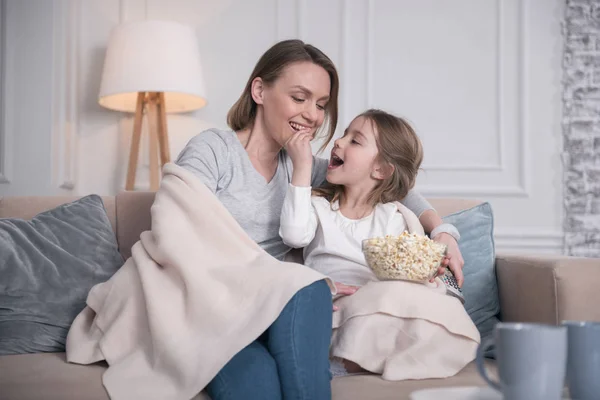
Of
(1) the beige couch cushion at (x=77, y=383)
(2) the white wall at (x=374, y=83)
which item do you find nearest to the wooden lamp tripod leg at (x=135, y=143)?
(2) the white wall at (x=374, y=83)

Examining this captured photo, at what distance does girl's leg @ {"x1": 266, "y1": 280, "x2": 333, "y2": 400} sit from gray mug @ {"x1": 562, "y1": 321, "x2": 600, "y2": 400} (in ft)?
1.68

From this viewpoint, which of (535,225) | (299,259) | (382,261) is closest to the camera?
(382,261)

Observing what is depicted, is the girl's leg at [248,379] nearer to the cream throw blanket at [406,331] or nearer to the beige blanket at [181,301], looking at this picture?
the beige blanket at [181,301]

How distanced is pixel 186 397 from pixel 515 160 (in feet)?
7.60

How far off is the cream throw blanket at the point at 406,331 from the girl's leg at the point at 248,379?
26cm

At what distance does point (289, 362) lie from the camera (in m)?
1.20

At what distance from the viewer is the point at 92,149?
126 inches

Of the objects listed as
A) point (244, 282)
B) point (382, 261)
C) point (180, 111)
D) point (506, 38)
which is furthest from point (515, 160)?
point (244, 282)

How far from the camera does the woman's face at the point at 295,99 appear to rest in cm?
181

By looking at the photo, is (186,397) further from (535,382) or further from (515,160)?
(515,160)

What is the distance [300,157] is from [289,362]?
656 millimetres

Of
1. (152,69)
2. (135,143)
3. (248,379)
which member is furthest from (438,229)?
(135,143)

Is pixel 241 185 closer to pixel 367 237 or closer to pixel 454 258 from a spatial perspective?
pixel 367 237

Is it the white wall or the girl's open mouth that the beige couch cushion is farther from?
the white wall
